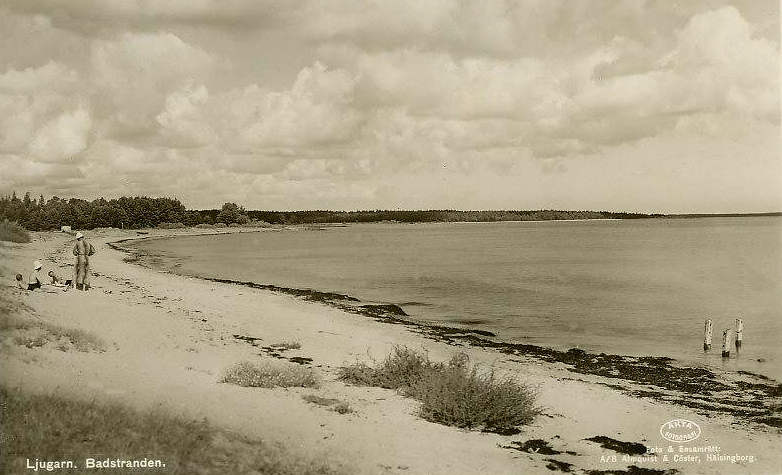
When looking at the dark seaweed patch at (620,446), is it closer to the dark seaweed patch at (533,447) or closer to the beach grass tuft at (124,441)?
the dark seaweed patch at (533,447)

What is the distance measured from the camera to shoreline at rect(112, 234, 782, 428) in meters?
15.2

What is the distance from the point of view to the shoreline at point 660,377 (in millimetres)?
15188

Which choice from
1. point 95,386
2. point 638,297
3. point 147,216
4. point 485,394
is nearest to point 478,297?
point 638,297

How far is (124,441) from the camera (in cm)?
704

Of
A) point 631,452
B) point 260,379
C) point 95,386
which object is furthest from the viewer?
point 260,379

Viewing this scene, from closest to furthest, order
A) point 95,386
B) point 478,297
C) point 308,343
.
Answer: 1. point 95,386
2. point 308,343
3. point 478,297

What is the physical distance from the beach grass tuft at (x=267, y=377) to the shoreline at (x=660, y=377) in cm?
868

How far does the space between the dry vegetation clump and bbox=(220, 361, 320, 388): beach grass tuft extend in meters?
3.22

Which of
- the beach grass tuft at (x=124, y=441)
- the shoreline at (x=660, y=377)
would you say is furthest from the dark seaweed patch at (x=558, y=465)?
the shoreline at (x=660, y=377)

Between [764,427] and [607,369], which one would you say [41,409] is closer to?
[764,427]

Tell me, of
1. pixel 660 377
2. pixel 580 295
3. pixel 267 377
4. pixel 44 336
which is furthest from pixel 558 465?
pixel 580 295

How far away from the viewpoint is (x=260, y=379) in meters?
11.6

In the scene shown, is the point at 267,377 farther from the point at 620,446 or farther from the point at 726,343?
the point at 726,343

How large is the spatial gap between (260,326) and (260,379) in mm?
9759
